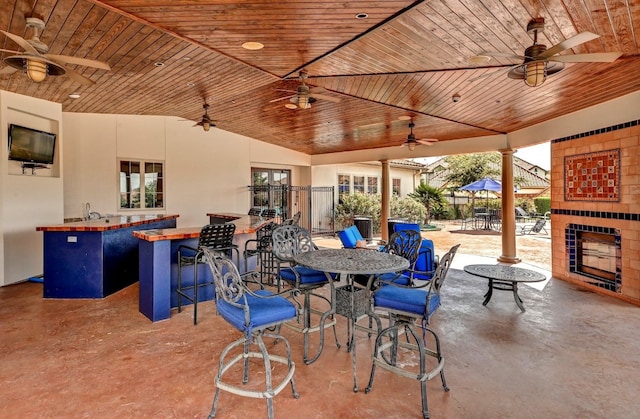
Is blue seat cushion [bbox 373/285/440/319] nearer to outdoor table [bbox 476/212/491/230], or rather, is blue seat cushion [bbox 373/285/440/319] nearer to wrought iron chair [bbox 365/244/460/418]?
wrought iron chair [bbox 365/244/460/418]

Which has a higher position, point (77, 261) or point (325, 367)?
point (77, 261)

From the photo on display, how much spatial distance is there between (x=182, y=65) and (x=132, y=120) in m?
3.84

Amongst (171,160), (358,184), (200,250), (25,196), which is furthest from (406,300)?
(358,184)

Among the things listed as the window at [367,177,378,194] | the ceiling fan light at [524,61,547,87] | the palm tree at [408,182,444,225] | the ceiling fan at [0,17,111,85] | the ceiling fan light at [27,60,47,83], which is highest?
the ceiling fan at [0,17,111,85]

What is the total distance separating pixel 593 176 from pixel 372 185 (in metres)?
8.53

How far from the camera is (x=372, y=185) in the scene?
1350cm

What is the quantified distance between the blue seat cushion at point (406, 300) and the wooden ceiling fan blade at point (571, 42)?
2112 mm

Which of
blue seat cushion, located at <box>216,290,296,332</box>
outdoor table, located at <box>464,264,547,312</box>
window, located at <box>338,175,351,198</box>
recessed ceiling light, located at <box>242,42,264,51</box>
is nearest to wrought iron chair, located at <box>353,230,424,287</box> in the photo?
outdoor table, located at <box>464,264,547,312</box>

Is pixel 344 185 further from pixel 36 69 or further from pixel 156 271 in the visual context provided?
pixel 36 69

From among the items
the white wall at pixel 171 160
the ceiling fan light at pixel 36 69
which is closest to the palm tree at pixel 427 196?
the white wall at pixel 171 160

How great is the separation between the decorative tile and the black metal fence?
6.41 meters

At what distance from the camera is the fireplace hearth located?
491cm

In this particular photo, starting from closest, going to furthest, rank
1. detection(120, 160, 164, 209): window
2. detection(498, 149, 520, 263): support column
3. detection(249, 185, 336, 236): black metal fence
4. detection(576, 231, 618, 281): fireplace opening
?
1. detection(576, 231, 618, 281): fireplace opening
2. detection(498, 149, 520, 263): support column
3. detection(120, 160, 164, 209): window
4. detection(249, 185, 336, 236): black metal fence

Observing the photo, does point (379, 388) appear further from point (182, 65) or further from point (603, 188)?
point (603, 188)
